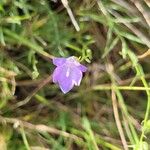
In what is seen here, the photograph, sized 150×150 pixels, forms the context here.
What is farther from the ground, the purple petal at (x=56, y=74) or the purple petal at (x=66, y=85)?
the purple petal at (x=56, y=74)

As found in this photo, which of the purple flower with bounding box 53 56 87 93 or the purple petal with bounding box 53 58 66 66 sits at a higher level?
the purple petal with bounding box 53 58 66 66

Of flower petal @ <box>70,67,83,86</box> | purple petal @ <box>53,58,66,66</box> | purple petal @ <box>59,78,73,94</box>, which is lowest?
purple petal @ <box>59,78,73,94</box>

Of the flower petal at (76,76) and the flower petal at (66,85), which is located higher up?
the flower petal at (76,76)

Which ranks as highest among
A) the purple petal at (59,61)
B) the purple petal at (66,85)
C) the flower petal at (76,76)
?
the purple petal at (59,61)

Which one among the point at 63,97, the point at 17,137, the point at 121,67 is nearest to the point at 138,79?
the point at 121,67

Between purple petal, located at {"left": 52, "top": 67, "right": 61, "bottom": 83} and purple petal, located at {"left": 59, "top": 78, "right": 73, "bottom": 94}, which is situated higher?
purple petal, located at {"left": 52, "top": 67, "right": 61, "bottom": 83}
